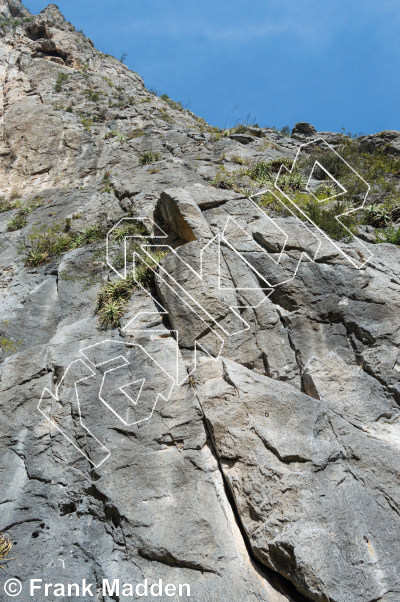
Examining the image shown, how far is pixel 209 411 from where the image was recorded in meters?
6.45

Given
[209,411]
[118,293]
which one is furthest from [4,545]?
[118,293]

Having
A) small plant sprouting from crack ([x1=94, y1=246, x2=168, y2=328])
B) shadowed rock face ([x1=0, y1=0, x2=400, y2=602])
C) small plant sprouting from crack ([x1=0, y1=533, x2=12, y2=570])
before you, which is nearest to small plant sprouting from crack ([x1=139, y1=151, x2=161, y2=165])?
shadowed rock face ([x1=0, y1=0, x2=400, y2=602])

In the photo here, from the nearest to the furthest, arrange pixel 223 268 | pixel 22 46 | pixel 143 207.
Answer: pixel 223 268 < pixel 143 207 < pixel 22 46

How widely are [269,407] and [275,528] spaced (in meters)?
1.79

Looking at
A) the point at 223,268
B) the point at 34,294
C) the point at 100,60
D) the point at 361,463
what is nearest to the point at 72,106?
the point at 100,60

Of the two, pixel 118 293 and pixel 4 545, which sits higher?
pixel 118 293

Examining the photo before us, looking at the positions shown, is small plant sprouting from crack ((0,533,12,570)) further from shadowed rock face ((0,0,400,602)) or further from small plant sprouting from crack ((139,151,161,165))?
small plant sprouting from crack ((139,151,161,165))

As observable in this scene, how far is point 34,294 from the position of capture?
9.46m

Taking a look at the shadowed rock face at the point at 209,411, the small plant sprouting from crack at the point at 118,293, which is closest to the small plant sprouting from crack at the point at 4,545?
the shadowed rock face at the point at 209,411

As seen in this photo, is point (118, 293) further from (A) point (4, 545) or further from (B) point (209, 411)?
(A) point (4, 545)

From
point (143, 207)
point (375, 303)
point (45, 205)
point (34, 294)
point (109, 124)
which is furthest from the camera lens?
point (109, 124)

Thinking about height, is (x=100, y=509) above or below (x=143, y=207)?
below

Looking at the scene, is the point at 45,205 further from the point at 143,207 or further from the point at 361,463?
the point at 361,463

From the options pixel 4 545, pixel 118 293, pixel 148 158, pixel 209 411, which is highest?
pixel 148 158
